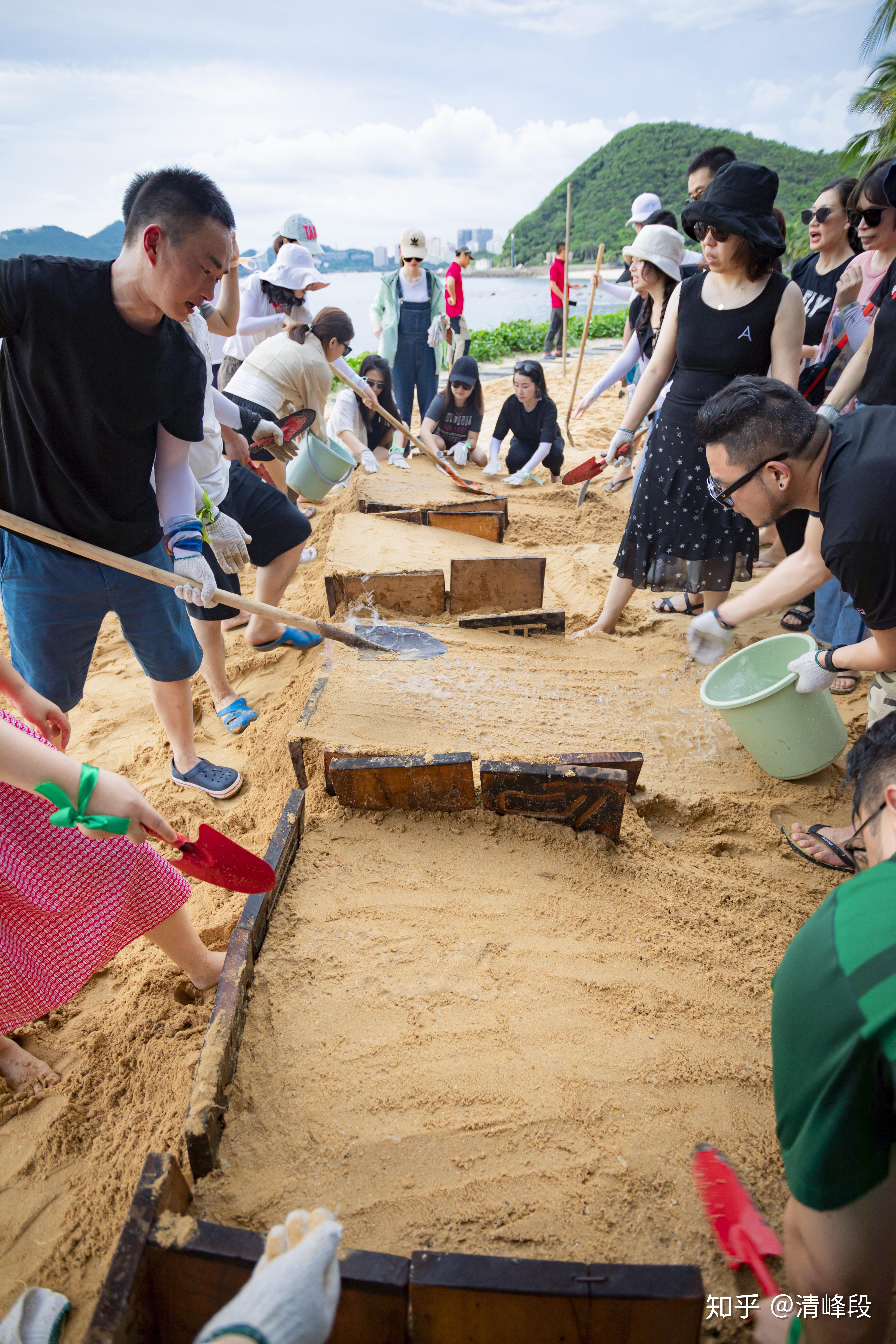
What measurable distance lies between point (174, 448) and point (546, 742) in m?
1.61

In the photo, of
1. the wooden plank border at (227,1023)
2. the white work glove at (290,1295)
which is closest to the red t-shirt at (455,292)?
the wooden plank border at (227,1023)

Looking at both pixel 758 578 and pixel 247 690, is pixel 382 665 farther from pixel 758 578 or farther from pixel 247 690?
pixel 758 578

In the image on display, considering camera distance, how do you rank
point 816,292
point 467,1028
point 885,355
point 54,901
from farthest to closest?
point 816,292
point 885,355
point 467,1028
point 54,901

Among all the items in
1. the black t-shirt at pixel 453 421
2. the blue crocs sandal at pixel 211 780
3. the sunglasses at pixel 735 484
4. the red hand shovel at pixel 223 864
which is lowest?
the blue crocs sandal at pixel 211 780

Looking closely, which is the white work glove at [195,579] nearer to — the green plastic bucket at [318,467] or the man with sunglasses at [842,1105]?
the man with sunglasses at [842,1105]

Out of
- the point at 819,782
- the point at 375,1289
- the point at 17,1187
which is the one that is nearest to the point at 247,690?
the point at 17,1187

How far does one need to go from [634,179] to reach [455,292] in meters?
47.2

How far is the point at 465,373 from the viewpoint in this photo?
633 centimetres

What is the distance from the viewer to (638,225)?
4.88 metres

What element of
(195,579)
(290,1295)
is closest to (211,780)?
(195,579)

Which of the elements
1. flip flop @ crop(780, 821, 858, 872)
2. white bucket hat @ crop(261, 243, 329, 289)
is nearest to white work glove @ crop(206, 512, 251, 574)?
flip flop @ crop(780, 821, 858, 872)

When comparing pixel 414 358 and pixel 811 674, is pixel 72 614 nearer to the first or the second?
pixel 811 674

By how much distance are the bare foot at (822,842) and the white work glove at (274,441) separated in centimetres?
305

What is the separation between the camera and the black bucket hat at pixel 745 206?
97.1 inches
